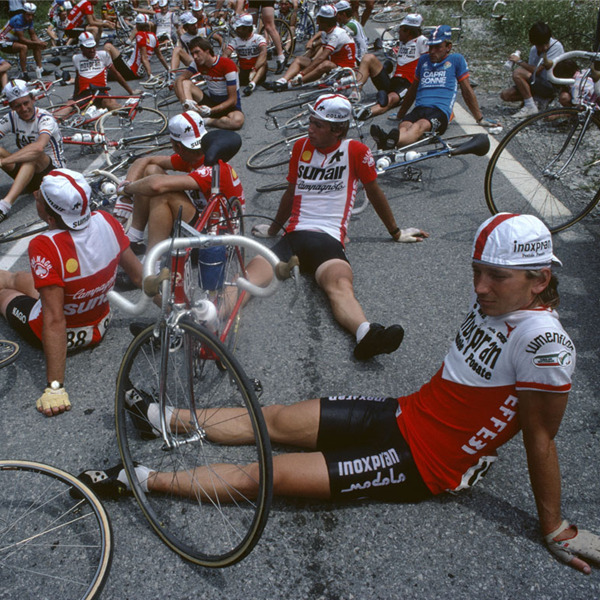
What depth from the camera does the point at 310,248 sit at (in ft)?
13.7

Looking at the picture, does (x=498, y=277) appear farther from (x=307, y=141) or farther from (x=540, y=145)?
(x=540, y=145)

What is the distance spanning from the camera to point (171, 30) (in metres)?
16.6

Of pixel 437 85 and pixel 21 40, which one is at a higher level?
pixel 437 85

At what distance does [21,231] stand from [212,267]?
369 cm

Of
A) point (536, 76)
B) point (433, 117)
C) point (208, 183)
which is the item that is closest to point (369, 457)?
point (208, 183)

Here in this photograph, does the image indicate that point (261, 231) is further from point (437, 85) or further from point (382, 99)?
point (382, 99)

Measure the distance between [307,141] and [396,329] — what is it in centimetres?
190

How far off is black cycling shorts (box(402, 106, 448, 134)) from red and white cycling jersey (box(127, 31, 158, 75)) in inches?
342

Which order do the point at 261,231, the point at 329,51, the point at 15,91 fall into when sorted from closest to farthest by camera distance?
1. the point at 261,231
2. the point at 15,91
3. the point at 329,51

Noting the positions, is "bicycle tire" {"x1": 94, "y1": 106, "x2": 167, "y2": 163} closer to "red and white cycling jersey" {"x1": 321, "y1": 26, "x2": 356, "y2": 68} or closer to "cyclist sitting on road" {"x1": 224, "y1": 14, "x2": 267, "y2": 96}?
"cyclist sitting on road" {"x1": 224, "y1": 14, "x2": 267, "y2": 96}

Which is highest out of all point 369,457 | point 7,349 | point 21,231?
point 369,457

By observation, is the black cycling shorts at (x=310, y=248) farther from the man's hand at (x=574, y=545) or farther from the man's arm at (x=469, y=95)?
the man's arm at (x=469, y=95)

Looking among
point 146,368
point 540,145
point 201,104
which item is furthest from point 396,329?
point 201,104

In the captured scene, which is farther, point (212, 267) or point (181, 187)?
point (181, 187)
